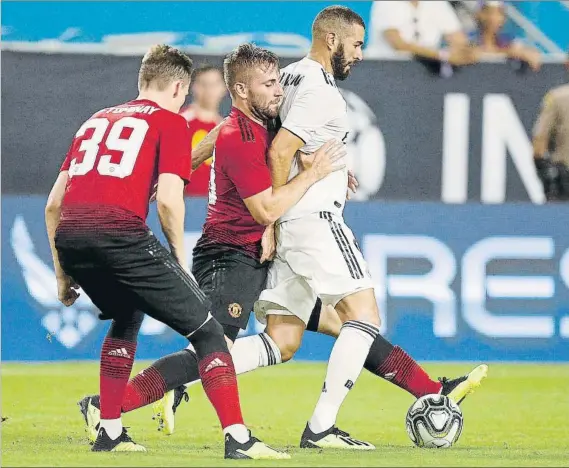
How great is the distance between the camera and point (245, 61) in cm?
605

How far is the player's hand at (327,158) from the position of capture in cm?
613

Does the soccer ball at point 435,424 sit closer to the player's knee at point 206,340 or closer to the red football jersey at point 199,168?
the player's knee at point 206,340

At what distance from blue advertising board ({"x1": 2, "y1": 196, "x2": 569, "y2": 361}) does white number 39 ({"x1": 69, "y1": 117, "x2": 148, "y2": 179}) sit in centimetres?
462

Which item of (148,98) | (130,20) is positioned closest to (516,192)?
(130,20)

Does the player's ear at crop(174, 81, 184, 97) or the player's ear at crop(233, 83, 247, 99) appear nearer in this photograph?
the player's ear at crop(174, 81, 184, 97)

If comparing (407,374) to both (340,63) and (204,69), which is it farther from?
(204,69)

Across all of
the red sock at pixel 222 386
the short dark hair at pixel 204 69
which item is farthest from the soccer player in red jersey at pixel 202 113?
the red sock at pixel 222 386

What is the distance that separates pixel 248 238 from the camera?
632 cm

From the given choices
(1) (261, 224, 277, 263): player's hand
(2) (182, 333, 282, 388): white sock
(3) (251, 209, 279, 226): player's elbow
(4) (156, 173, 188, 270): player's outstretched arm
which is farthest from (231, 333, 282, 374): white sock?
(4) (156, 173, 188, 270): player's outstretched arm

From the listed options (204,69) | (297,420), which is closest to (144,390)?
(297,420)

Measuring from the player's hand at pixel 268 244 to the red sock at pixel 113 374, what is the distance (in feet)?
2.98

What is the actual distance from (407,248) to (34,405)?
134 inches

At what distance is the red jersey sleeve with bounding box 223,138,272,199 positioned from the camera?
5871 mm

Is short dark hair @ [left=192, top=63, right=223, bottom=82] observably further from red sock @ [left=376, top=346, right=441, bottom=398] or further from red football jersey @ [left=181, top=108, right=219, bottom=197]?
red sock @ [left=376, top=346, right=441, bottom=398]
